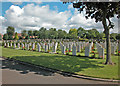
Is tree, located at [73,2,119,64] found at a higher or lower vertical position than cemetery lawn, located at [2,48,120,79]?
→ higher

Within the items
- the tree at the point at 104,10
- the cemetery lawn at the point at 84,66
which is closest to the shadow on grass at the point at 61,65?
the cemetery lawn at the point at 84,66

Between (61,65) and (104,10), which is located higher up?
(104,10)

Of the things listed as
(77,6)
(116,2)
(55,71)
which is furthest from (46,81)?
(116,2)

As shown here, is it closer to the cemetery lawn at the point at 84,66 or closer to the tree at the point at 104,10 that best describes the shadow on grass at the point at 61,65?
the cemetery lawn at the point at 84,66

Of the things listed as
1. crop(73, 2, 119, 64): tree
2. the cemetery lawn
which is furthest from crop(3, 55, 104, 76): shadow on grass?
crop(73, 2, 119, 64): tree

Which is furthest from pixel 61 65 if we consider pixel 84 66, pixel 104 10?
pixel 104 10

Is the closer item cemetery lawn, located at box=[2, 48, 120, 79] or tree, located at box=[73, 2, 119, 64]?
cemetery lawn, located at box=[2, 48, 120, 79]

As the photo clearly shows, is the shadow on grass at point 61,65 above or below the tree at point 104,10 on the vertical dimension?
below

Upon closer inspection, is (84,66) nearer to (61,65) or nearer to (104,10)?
(61,65)

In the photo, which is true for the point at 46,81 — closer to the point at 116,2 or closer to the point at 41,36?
the point at 116,2

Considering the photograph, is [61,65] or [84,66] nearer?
[84,66]

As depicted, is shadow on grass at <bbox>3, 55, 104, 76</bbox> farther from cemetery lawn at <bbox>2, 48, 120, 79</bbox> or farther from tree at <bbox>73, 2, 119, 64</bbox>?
tree at <bbox>73, 2, 119, 64</bbox>

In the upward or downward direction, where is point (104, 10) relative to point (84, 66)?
upward

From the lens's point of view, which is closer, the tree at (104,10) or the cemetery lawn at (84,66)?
the cemetery lawn at (84,66)
